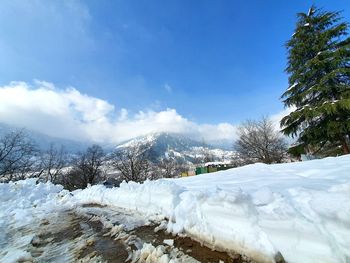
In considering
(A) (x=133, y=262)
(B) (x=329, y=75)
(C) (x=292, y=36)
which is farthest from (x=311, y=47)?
(A) (x=133, y=262)

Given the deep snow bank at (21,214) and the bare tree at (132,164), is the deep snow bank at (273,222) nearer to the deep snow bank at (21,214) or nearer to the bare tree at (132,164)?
the deep snow bank at (21,214)

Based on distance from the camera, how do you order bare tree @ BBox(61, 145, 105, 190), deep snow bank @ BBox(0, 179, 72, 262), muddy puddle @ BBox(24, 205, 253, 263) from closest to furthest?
muddy puddle @ BBox(24, 205, 253, 263) → deep snow bank @ BBox(0, 179, 72, 262) → bare tree @ BBox(61, 145, 105, 190)

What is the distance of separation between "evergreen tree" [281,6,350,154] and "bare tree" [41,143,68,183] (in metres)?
48.2

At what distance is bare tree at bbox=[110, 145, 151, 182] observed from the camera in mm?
49625

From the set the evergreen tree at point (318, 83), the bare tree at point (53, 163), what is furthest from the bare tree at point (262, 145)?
the bare tree at point (53, 163)

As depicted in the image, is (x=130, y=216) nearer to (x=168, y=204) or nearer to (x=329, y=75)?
(x=168, y=204)

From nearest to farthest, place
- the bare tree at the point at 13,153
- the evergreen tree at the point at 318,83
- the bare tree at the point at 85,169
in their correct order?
the evergreen tree at the point at 318,83 → the bare tree at the point at 13,153 → the bare tree at the point at 85,169

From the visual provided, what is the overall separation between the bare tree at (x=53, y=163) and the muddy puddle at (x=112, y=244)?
48.4 meters

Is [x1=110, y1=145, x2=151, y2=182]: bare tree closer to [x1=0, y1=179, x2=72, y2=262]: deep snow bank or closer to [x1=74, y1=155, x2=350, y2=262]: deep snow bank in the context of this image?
[x1=0, y1=179, x2=72, y2=262]: deep snow bank

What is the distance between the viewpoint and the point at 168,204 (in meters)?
4.39

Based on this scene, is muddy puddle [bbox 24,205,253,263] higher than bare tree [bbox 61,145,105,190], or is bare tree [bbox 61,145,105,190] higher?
bare tree [bbox 61,145,105,190]

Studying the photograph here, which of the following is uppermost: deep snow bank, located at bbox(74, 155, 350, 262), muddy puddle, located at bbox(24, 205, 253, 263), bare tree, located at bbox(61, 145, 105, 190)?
bare tree, located at bbox(61, 145, 105, 190)

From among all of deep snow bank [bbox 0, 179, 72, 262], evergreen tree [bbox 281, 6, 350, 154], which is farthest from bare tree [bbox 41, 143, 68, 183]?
evergreen tree [bbox 281, 6, 350, 154]

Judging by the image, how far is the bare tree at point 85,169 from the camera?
43550 mm
